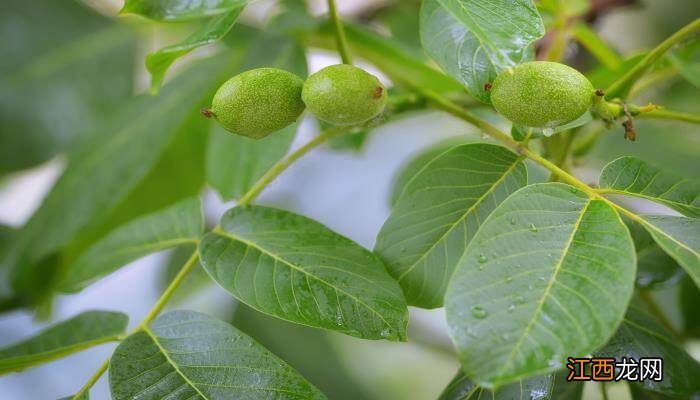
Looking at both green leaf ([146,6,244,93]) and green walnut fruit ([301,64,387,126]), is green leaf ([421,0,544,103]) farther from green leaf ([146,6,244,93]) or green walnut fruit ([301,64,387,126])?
green leaf ([146,6,244,93])

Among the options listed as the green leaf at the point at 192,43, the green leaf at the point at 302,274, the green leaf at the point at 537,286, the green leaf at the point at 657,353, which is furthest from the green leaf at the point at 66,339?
the green leaf at the point at 657,353

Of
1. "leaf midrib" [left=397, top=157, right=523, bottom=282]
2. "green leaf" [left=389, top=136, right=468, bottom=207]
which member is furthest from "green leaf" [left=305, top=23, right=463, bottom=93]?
"leaf midrib" [left=397, top=157, right=523, bottom=282]

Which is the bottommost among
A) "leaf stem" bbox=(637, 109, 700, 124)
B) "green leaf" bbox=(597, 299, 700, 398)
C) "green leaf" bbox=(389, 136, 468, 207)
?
"green leaf" bbox=(389, 136, 468, 207)

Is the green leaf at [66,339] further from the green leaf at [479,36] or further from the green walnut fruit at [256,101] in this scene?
the green leaf at [479,36]

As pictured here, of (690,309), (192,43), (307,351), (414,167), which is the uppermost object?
(192,43)

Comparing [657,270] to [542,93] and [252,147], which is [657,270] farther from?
[252,147]

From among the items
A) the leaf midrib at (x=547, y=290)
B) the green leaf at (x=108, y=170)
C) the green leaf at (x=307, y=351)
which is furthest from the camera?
the green leaf at (x=307, y=351)

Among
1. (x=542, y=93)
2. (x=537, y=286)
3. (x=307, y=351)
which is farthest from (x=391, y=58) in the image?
(x=307, y=351)
